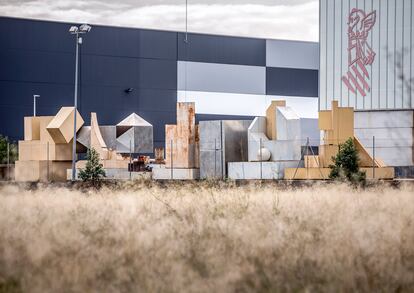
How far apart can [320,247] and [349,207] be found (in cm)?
559

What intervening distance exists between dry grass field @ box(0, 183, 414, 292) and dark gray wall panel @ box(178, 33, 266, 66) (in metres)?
52.6

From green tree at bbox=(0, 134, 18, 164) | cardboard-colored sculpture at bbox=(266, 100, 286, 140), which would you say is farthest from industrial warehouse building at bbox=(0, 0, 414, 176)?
cardboard-colored sculpture at bbox=(266, 100, 286, 140)

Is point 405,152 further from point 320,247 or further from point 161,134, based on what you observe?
point 320,247

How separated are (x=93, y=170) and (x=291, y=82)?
39264 mm

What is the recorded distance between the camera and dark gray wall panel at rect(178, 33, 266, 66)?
67000 millimetres

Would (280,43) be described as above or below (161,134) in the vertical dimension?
above

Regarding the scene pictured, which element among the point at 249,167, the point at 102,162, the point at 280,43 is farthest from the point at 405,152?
the point at 280,43

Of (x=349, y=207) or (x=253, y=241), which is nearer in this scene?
(x=253, y=241)

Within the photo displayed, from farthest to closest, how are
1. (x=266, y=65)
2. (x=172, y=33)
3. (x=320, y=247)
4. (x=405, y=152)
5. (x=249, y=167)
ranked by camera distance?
1. (x=266, y=65)
2. (x=172, y=33)
3. (x=405, y=152)
4. (x=249, y=167)
5. (x=320, y=247)

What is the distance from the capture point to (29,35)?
60469 millimetres

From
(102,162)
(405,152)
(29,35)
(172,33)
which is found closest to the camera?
(102,162)

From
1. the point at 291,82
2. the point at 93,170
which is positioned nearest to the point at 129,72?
the point at 291,82

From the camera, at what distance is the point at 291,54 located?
235 ft

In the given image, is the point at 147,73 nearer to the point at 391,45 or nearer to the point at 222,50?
the point at 222,50
